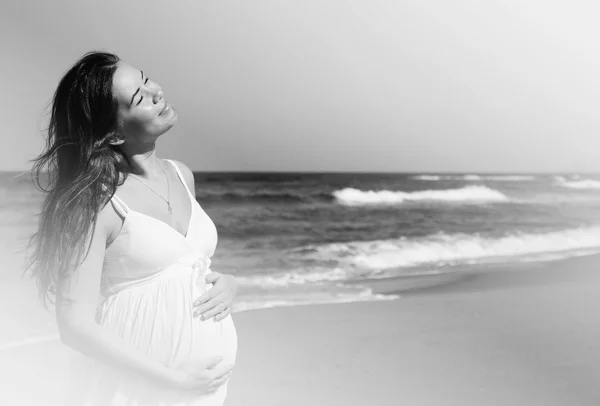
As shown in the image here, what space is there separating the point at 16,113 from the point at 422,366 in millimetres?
12926

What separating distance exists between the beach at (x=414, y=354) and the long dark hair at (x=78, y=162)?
8.98 feet

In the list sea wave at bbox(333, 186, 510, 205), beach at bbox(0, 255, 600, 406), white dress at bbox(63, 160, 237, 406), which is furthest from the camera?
sea wave at bbox(333, 186, 510, 205)

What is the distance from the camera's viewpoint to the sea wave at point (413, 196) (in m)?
24.2

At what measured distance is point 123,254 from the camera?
128 cm

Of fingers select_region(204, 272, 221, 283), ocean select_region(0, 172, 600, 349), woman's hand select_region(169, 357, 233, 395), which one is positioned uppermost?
fingers select_region(204, 272, 221, 283)

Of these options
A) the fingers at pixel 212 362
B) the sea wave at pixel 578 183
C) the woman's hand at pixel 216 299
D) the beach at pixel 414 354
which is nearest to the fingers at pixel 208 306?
the woman's hand at pixel 216 299

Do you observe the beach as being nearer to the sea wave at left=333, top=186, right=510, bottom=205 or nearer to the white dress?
the white dress

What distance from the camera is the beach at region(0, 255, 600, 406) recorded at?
150 inches

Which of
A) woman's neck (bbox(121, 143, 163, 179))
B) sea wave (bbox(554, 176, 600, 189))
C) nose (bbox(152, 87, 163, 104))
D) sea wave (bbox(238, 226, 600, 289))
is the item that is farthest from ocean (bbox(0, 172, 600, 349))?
nose (bbox(152, 87, 163, 104))

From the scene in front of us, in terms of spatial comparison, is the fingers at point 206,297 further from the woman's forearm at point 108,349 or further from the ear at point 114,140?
the ear at point 114,140

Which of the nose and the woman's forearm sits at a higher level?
the nose

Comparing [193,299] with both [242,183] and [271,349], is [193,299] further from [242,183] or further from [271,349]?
[242,183]

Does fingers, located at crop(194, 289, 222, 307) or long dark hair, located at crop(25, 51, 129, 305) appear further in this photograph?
fingers, located at crop(194, 289, 222, 307)

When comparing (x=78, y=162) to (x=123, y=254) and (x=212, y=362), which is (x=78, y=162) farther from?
(x=212, y=362)
